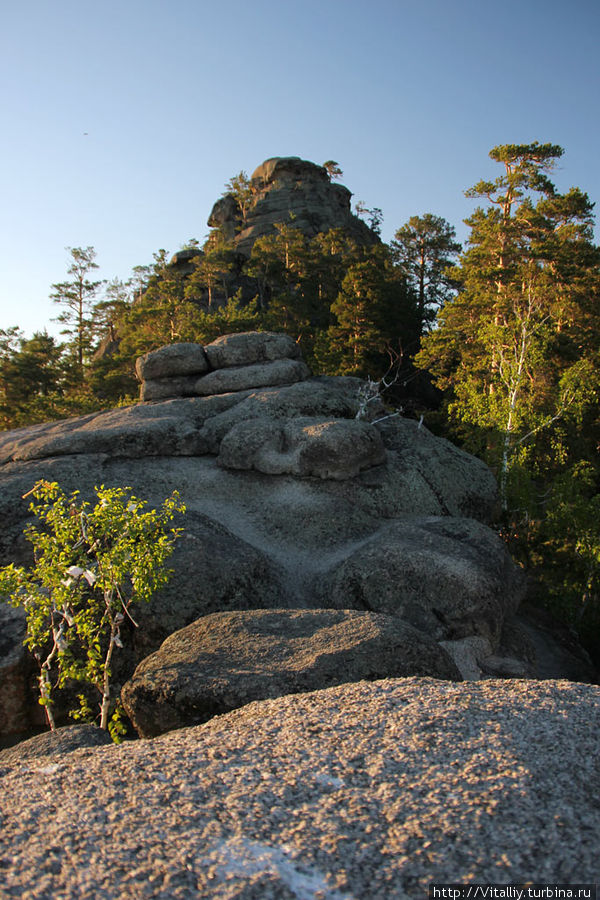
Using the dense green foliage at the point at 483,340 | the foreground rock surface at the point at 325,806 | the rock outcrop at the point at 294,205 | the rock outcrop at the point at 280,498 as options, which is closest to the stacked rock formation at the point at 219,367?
the rock outcrop at the point at 280,498

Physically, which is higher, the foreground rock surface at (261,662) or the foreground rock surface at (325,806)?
the foreground rock surface at (325,806)

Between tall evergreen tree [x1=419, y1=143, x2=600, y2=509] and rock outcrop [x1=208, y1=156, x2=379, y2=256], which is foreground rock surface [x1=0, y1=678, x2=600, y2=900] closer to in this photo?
tall evergreen tree [x1=419, y1=143, x2=600, y2=509]

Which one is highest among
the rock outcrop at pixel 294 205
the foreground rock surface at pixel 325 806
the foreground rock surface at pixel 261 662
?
the rock outcrop at pixel 294 205

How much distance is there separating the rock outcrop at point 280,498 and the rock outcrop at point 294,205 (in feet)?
152

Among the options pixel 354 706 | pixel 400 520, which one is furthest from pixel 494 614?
pixel 354 706

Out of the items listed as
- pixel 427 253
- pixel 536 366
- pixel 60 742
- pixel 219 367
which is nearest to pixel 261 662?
pixel 60 742

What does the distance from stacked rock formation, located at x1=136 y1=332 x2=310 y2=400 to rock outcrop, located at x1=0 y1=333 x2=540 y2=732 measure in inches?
2.8

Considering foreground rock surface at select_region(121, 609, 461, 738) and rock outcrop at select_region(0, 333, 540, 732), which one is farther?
rock outcrop at select_region(0, 333, 540, 732)

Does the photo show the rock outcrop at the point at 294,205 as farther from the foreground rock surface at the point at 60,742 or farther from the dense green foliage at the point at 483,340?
the foreground rock surface at the point at 60,742

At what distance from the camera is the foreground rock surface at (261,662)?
636 cm

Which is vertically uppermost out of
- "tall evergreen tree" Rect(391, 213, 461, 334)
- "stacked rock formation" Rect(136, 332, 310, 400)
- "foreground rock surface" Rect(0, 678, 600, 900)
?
"tall evergreen tree" Rect(391, 213, 461, 334)

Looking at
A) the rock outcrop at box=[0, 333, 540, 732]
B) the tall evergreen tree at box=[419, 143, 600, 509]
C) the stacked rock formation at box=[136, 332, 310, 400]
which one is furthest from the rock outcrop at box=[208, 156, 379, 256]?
the rock outcrop at box=[0, 333, 540, 732]

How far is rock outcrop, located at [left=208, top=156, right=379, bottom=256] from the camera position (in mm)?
63188

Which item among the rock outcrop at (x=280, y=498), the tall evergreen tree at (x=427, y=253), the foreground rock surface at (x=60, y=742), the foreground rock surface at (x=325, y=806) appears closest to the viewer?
the foreground rock surface at (x=325, y=806)
